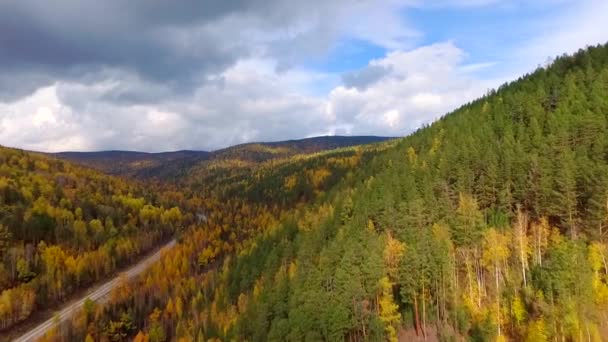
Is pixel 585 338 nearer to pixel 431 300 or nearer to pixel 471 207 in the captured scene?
pixel 431 300

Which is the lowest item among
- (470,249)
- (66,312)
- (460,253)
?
(66,312)

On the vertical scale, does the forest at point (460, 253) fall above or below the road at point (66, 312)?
above

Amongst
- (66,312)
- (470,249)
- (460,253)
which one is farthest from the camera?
(66,312)

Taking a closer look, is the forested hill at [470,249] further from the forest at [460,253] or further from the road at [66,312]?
the road at [66,312]

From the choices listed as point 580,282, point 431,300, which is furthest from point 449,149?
point 580,282

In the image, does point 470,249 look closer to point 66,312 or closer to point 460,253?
point 460,253

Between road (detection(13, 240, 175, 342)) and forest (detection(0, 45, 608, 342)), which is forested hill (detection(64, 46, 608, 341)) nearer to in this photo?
forest (detection(0, 45, 608, 342))

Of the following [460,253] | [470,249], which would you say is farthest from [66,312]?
[470,249]

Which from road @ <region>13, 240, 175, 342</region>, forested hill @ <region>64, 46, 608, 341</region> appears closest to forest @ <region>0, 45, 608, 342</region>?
forested hill @ <region>64, 46, 608, 341</region>

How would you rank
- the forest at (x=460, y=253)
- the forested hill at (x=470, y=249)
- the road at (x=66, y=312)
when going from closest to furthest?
1. the forested hill at (x=470, y=249)
2. the forest at (x=460, y=253)
3. the road at (x=66, y=312)

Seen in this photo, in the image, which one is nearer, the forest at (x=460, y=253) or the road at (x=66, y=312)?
the forest at (x=460, y=253)

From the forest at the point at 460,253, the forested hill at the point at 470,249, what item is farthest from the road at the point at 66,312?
the forested hill at the point at 470,249
